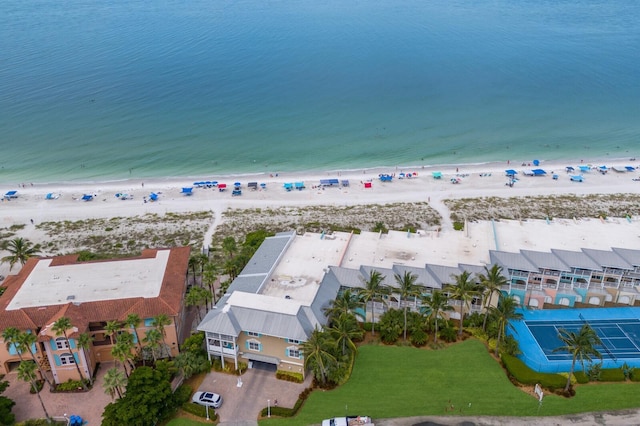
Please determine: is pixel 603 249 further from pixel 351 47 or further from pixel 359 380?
pixel 351 47

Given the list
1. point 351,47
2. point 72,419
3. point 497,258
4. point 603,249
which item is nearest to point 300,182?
point 497,258

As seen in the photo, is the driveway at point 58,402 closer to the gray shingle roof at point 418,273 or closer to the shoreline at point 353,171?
the gray shingle roof at point 418,273

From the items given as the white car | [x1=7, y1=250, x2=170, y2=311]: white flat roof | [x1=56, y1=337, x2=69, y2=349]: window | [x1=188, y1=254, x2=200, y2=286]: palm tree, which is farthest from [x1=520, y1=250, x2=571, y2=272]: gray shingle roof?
[x1=56, y1=337, x2=69, y2=349]: window

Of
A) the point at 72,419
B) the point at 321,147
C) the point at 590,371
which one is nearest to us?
the point at 72,419

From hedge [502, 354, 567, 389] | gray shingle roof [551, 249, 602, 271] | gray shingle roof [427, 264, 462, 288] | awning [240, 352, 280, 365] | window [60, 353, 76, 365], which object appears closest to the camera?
hedge [502, 354, 567, 389]

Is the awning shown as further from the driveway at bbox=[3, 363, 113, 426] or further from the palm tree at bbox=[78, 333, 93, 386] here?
the palm tree at bbox=[78, 333, 93, 386]

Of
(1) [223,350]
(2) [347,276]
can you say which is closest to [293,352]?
(1) [223,350]

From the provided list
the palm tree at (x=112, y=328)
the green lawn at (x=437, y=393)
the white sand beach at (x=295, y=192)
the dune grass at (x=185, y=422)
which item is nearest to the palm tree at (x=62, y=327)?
the palm tree at (x=112, y=328)
